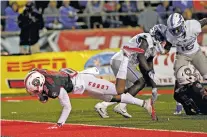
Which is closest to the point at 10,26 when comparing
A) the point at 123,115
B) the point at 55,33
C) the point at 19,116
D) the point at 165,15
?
the point at 55,33

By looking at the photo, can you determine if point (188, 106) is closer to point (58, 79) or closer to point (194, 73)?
point (194, 73)

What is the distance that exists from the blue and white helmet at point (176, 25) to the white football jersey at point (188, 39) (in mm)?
90

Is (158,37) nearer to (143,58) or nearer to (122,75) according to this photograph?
(143,58)

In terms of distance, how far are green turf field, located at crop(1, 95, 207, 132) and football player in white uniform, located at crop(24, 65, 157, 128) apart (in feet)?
1.55

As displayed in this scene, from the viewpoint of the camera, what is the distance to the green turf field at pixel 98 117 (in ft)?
42.0

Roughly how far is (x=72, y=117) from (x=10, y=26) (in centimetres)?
845

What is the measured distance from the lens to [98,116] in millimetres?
14547

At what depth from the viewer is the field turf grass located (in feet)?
41.9

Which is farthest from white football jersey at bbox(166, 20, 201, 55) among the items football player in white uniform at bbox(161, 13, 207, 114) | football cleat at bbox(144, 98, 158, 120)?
football cleat at bbox(144, 98, 158, 120)

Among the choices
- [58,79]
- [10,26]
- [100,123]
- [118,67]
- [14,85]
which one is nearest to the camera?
[58,79]

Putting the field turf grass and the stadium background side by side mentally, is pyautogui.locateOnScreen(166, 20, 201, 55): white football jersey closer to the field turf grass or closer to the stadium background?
the field turf grass

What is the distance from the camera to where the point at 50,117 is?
1464cm

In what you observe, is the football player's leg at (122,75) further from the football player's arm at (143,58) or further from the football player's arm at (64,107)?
the football player's arm at (64,107)

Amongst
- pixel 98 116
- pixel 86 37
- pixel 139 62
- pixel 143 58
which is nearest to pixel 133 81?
pixel 139 62
